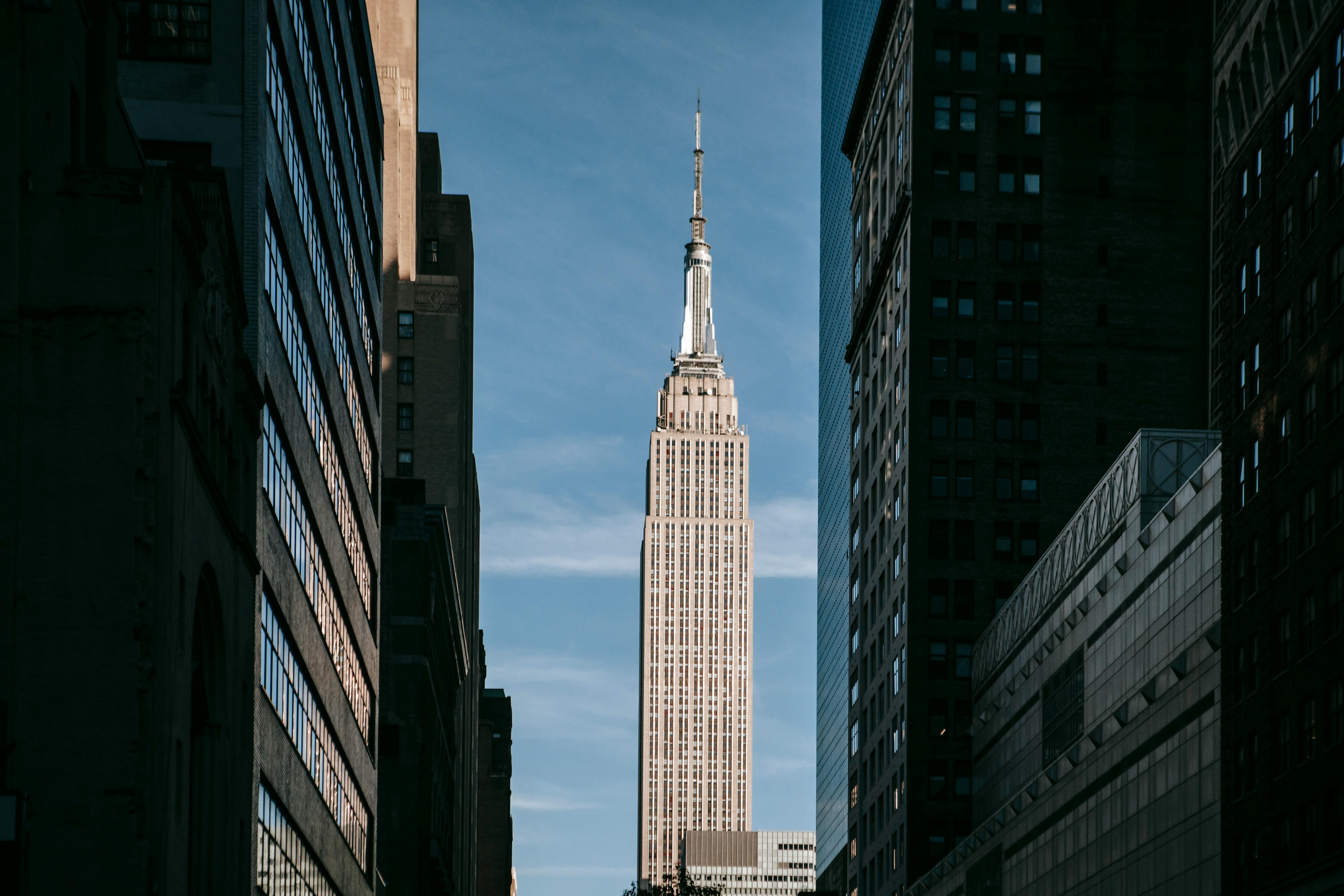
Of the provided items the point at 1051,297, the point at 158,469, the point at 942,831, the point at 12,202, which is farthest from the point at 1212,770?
the point at 1051,297

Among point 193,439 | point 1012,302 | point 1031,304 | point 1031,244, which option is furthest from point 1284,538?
point 1031,244

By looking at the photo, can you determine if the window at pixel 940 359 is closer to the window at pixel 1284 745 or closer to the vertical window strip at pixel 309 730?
the vertical window strip at pixel 309 730

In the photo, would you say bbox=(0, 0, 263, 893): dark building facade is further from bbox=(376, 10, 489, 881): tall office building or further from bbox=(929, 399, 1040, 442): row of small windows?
bbox=(929, 399, 1040, 442): row of small windows

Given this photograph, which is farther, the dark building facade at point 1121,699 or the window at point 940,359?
the window at point 940,359

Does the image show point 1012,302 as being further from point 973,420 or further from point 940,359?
point 973,420

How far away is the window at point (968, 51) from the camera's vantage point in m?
130

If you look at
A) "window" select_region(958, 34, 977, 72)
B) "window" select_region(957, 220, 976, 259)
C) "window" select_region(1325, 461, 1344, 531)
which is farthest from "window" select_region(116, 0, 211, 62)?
"window" select_region(958, 34, 977, 72)

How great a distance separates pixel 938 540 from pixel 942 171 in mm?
23029

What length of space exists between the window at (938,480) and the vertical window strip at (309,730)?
153 ft

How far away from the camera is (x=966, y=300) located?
127562 millimetres

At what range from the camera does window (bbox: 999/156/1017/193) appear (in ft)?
422

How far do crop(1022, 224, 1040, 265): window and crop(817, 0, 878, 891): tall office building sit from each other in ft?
92.1

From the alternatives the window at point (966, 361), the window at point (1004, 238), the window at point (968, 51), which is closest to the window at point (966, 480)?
the window at point (966, 361)

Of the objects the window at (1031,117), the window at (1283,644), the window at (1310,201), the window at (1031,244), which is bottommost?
the window at (1283,644)
